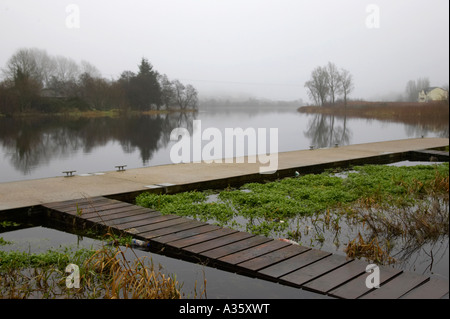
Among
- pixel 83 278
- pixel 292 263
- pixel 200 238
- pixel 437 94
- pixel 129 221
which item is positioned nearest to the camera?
pixel 83 278

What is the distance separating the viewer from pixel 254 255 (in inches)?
136

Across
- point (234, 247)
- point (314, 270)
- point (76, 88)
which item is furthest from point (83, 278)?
point (76, 88)

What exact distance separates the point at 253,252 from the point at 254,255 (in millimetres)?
69

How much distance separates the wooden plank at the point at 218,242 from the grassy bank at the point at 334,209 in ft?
1.47

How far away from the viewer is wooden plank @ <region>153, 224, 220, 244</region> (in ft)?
12.6

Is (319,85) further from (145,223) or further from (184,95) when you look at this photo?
(145,223)

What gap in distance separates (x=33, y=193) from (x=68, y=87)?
4259 cm

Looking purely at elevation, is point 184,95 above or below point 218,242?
above

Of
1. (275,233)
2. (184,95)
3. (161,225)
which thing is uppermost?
(184,95)

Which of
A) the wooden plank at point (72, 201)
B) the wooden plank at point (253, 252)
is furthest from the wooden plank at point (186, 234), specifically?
the wooden plank at point (72, 201)

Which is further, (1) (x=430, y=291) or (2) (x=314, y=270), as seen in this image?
(2) (x=314, y=270)

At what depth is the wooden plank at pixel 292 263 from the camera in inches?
123

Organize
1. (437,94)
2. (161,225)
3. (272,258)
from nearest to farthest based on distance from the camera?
(272,258), (161,225), (437,94)
